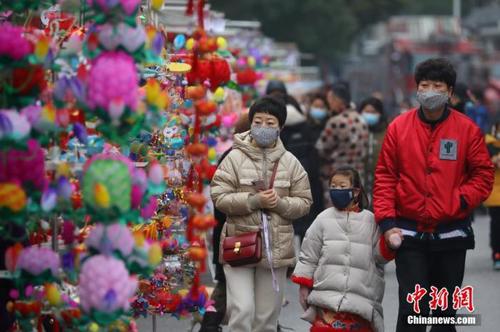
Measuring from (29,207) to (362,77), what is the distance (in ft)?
174

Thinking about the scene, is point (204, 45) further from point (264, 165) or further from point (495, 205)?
point (495, 205)

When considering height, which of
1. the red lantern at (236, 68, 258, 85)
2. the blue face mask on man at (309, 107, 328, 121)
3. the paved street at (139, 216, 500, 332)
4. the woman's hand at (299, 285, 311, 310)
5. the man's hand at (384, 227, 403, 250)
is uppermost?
the red lantern at (236, 68, 258, 85)

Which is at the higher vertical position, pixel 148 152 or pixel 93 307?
pixel 148 152

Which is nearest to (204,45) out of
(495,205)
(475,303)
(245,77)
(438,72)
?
(438,72)

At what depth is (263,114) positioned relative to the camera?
8.59 metres

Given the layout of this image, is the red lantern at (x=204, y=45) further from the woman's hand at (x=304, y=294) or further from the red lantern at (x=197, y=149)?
the woman's hand at (x=304, y=294)

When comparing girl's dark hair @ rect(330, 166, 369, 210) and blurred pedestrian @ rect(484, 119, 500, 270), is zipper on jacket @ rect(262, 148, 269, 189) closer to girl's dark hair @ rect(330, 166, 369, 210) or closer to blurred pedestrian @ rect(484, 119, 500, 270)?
girl's dark hair @ rect(330, 166, 369, 210)

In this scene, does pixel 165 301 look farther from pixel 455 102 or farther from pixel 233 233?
pixel 455 102

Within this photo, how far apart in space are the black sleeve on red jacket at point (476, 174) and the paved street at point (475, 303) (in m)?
2.57

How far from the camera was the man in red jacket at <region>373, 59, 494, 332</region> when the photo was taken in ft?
26.4

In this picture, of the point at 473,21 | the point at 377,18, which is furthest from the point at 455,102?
the point at 473,21

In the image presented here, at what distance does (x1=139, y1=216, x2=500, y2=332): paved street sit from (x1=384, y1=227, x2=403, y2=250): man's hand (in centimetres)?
246

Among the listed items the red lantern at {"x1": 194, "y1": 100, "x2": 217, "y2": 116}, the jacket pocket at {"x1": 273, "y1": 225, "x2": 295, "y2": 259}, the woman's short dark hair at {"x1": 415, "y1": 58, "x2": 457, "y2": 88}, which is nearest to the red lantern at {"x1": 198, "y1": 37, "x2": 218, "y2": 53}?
the red lantern at {"x1": 194, "y1": 100, "x2": 217, "y2": 116}

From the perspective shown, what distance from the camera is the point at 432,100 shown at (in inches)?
318
